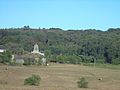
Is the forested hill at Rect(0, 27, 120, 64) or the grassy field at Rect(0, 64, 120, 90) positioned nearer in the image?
the grassy field at Rect(0, 64, 120, 90)

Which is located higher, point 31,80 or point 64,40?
point 64,40

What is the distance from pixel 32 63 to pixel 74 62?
22.9m

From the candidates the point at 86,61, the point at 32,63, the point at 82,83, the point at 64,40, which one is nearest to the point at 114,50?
the point at 86,61

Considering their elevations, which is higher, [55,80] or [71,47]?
[71,47]

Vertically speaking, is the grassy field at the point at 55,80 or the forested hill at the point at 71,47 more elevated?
the forested hill at the point at 71,47

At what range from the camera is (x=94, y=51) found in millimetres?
141875

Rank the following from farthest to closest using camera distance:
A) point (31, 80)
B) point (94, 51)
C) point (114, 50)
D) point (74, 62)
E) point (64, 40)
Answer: point (64, 40) < point (94, 51) < point (114, 50) < point (74, 62) < point (31, 80)

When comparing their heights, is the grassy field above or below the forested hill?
below

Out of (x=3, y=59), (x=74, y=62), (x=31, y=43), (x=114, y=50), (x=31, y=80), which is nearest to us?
(x=31, y=80)

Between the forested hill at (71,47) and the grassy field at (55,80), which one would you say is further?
the forested hill at (71,47)

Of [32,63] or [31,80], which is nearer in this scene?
[31,80]

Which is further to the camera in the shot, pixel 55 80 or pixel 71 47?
pixel 71 47

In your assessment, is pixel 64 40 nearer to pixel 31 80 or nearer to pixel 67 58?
pixel 67 58

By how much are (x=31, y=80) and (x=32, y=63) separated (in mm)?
57880
